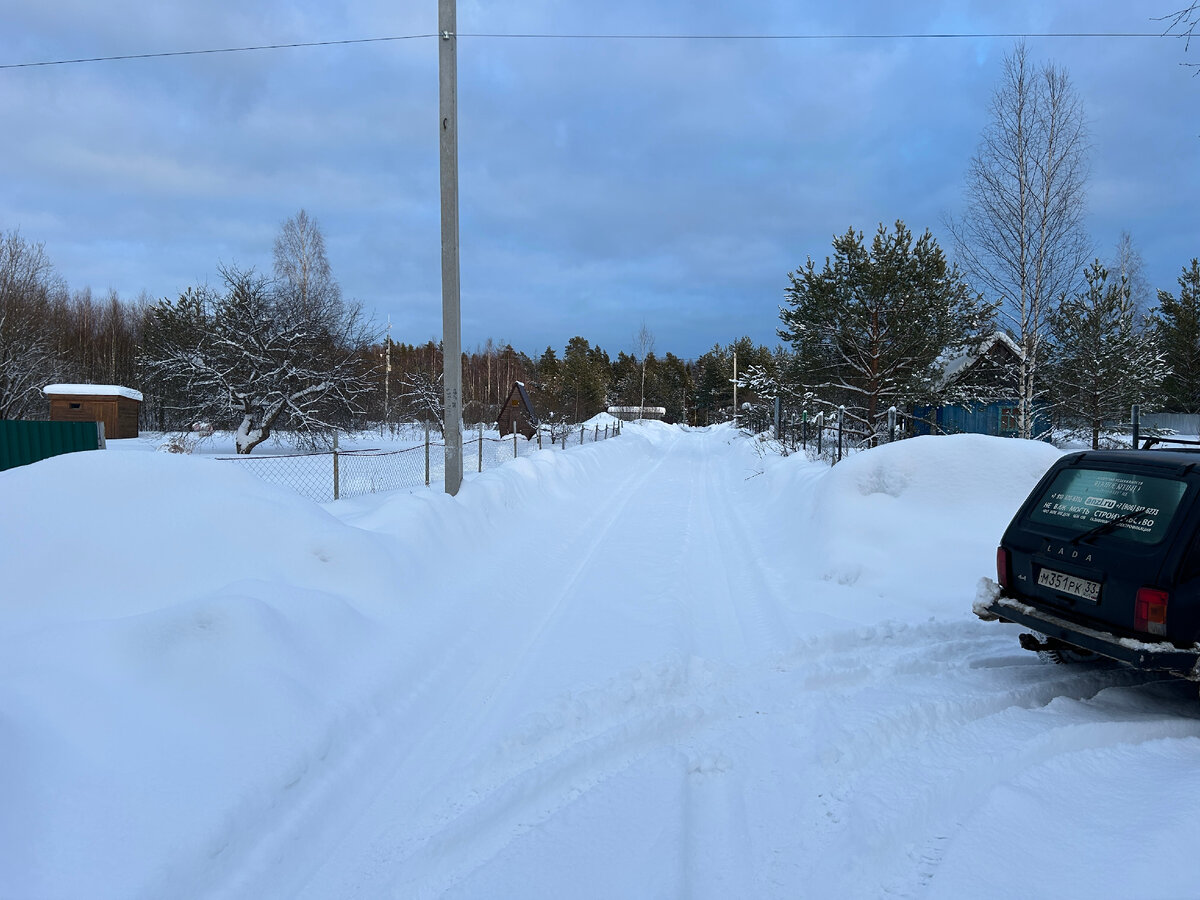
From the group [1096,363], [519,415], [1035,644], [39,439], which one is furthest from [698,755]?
[519,415]

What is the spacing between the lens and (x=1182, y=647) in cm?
377

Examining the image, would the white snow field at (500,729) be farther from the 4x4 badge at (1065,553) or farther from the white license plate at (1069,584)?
the 4x4 badge at (1065,553)

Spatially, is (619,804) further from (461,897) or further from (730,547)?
(730,547)

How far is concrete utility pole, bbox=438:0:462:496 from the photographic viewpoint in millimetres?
8867

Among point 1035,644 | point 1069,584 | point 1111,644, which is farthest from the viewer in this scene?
point 1035,644

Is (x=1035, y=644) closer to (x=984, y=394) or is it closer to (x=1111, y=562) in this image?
(x=1111, y=562)

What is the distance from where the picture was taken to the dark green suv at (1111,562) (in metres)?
3.80

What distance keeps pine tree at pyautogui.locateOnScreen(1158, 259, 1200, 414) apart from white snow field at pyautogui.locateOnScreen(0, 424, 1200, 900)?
29757mm

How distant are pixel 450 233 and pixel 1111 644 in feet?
27.4

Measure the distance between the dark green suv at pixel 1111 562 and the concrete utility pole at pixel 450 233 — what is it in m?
6.60

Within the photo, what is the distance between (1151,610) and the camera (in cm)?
384

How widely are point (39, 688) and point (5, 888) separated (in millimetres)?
1065

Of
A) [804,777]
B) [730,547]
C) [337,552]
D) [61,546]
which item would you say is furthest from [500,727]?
[730,547]

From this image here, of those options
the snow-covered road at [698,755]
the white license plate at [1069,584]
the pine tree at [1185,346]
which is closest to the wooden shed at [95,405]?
the snow-covered road at [698,755]
